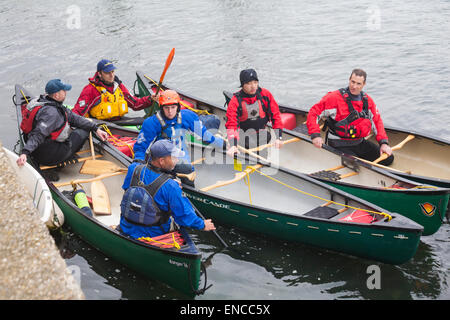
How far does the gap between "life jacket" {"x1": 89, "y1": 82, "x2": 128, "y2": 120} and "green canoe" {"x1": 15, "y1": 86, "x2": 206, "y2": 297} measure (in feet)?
8.09

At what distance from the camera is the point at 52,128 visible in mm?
8039

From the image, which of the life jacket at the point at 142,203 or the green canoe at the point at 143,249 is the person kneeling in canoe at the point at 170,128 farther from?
the life jacket at the point at 142,203

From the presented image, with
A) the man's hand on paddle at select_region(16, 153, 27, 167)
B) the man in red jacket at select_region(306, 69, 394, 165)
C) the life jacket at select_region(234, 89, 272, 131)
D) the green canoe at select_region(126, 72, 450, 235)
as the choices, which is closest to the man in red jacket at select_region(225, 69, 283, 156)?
the life jacket at select_region(234, 89, 272, 131)

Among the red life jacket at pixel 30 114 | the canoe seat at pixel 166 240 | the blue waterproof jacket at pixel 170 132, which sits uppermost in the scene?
the red life jacket at pixel 30 114

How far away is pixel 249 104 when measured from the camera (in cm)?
859

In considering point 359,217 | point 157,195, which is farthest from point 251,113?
point 157,195

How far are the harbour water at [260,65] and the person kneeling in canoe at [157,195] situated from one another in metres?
1.25

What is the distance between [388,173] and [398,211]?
0.65 m

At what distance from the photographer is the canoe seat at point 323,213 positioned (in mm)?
7117

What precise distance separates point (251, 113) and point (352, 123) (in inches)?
69.3

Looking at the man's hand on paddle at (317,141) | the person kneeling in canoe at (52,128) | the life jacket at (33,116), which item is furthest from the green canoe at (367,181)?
the life jacket at (33,116)

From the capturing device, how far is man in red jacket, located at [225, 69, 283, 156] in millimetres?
8500
